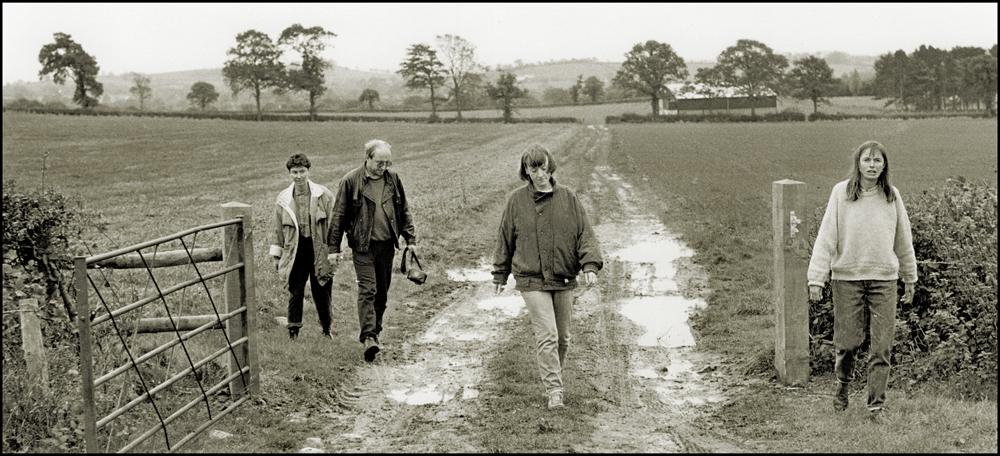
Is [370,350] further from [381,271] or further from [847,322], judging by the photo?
[847,322]

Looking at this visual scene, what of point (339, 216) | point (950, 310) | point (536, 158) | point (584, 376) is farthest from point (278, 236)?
point (950, 310)

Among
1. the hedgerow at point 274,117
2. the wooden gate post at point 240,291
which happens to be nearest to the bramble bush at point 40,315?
the wooden gate post at point 240,291

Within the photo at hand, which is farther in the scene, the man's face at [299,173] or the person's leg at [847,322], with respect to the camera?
the man's face at [299,173]

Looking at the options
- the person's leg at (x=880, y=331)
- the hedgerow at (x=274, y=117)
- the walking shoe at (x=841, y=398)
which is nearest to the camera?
the person's leg at (x=880, y=331)

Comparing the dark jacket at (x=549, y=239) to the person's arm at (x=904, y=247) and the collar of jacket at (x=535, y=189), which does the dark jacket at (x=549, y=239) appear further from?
the person's arm at (x=904, y=247)

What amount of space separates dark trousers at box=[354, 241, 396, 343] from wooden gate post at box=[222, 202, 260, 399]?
145cm

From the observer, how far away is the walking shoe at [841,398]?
5.48 metres

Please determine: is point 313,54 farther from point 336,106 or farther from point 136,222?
point 136,222

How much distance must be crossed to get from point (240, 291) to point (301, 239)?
1817mm

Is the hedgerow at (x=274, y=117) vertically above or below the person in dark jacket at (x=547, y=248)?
above

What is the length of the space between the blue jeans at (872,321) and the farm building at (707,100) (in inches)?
4184

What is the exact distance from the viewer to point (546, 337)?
5.95 m

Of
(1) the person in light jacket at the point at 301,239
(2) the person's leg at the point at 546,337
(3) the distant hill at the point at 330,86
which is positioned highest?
(3) the distant hill at the point at 330,86

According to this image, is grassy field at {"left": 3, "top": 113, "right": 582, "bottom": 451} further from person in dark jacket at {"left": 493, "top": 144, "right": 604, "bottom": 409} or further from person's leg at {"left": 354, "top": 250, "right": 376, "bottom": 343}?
person in dark jacket at {"left": 493, "top": 144, "right": 604, "bottom": 409}
